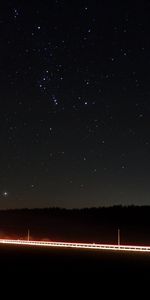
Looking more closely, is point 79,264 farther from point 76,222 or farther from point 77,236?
point 76,222

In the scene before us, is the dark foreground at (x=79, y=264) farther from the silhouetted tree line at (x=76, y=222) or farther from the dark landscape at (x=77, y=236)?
the silhouetted tree line at (x=76, y=222)

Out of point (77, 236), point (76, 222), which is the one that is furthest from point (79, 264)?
point (76, 222)

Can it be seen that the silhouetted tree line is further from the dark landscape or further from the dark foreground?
the dark foreground

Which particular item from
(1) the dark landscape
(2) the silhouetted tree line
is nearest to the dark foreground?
(1) the dark landscape

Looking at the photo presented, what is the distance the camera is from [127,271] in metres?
19.7

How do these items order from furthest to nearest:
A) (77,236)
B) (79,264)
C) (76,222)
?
(76,222), (77,236), (79,264)

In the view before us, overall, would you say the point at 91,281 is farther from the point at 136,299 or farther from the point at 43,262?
the point at 43,262

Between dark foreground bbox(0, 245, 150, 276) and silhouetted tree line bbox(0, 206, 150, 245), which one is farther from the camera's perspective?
silhouetted tree line bbox(0, 206, 150, 245)

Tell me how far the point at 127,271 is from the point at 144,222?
5447 centimetres

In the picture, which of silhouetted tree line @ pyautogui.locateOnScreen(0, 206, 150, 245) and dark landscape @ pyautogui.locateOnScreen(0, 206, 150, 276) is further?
silhouetted tree line @ pyautogui.locateOnScreen(0, 206, 150, 245)

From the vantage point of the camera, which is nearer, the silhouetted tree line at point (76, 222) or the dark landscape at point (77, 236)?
the dark landscape at point (77, 236)

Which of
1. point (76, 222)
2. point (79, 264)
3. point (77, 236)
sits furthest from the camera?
point (76, 222)

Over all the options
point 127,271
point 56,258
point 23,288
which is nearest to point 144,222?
point 56,258

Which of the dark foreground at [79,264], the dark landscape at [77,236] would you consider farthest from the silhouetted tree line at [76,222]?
the dark foreground at [79,264]
